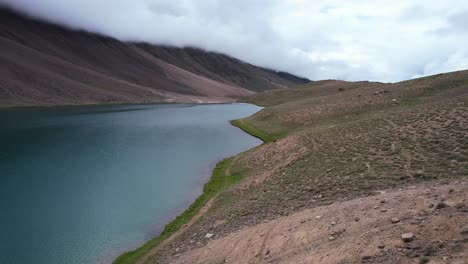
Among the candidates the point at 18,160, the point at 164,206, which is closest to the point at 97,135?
the point at 18,160

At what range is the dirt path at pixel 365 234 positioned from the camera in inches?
398

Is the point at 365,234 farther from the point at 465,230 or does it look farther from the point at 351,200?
the point at 351,200

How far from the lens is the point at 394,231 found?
11.5 metres

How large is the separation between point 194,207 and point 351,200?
12.5 m

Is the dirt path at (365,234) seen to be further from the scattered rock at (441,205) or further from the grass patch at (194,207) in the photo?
the grass patch at (194,207)

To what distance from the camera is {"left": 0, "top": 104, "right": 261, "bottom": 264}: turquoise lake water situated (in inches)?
819

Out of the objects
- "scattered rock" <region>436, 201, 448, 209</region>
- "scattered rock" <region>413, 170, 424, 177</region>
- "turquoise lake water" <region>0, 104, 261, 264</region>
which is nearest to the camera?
"scattered rock" <region>436, 201, 448, 209</region>

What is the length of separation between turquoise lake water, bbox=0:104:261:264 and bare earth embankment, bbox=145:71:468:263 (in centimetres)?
419

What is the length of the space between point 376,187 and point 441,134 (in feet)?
28.6

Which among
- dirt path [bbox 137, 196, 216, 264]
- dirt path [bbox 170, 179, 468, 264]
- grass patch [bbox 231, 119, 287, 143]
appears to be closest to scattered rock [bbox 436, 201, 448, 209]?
dirt path [bbox 170, 179, 468, 264]

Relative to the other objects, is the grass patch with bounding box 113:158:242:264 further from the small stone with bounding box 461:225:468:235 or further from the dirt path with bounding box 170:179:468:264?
the small stone with bounding box 461:225:468:235

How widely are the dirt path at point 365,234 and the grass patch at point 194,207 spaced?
3.15 m

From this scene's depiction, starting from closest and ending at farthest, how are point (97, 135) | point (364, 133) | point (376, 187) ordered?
point (376, 187) → point (364, 133) → point (97, 135)

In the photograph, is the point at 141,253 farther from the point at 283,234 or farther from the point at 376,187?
the point at 376,187
